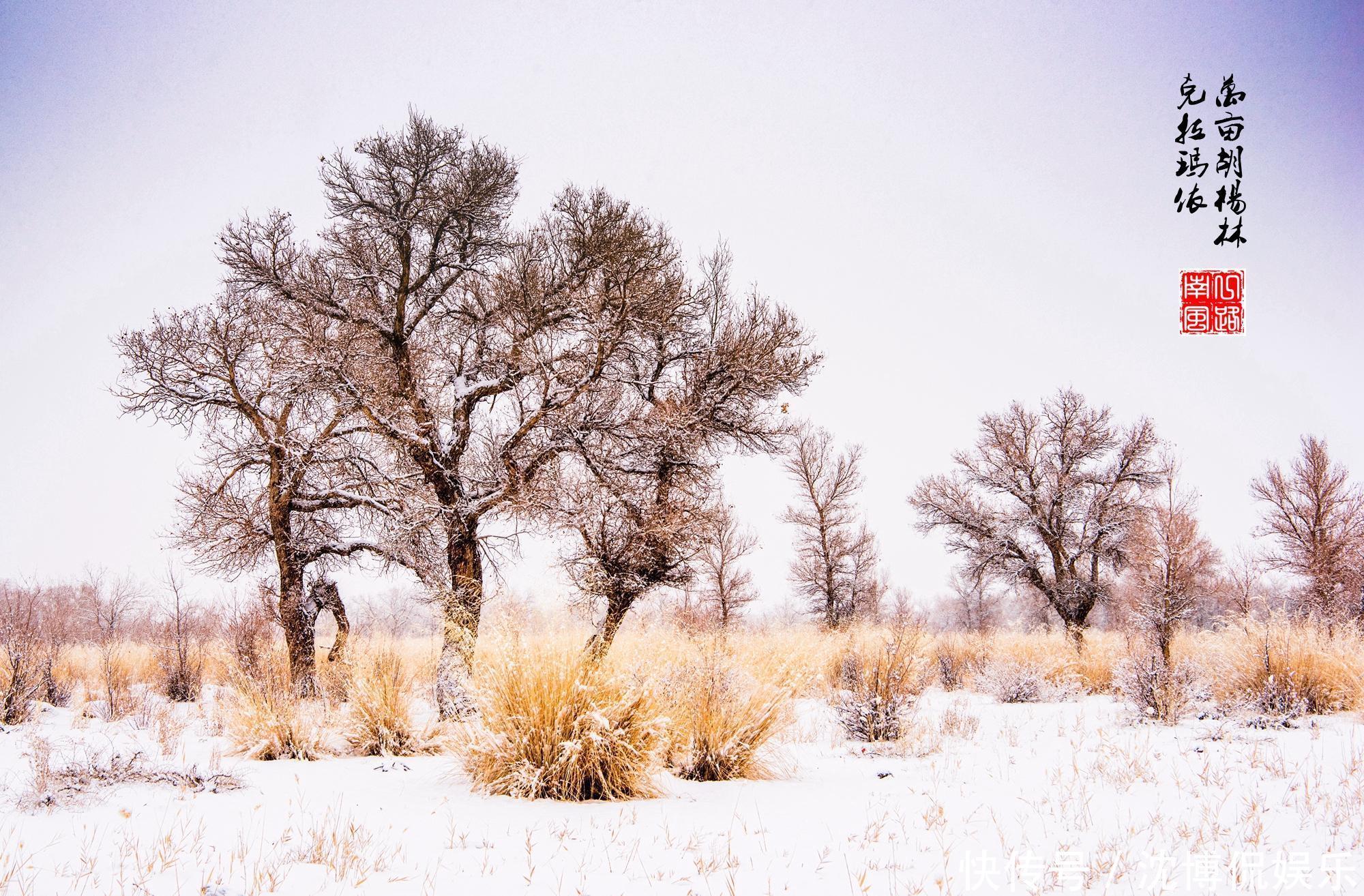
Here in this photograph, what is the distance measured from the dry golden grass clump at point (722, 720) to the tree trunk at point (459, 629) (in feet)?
6.07

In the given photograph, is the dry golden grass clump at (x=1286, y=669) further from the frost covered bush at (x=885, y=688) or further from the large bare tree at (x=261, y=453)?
the large bare tree at (x=261, y=453)

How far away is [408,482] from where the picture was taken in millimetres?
12039

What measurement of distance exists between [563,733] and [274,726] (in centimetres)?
367

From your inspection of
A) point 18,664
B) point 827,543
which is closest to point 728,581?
point 827,543

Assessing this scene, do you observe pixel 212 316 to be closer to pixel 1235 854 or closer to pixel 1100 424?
pixel 1235 854

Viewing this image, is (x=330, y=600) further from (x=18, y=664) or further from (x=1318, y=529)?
(x=1318, y=529)

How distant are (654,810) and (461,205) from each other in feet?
37.4

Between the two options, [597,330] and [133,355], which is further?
[133,355]

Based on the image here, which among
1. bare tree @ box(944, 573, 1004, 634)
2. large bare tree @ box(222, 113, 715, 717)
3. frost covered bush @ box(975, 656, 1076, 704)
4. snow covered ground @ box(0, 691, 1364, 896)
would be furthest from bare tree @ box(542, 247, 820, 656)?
bare tree @ box(944, 573, 1004, 634)

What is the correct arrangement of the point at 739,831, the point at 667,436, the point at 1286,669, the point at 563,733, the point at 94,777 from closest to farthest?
the point at 739,831, the point at 94,777, the point at 563,733, the point at 1286,669, the point at 667,436

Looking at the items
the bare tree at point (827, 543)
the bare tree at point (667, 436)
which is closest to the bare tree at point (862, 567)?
the bare tree at point (827, 543)

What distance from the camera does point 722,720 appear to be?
562 centimetres

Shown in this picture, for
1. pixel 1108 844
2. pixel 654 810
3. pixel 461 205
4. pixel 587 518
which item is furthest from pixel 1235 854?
pixel 461 205

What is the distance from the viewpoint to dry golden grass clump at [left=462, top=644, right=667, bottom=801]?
15.7 ft
